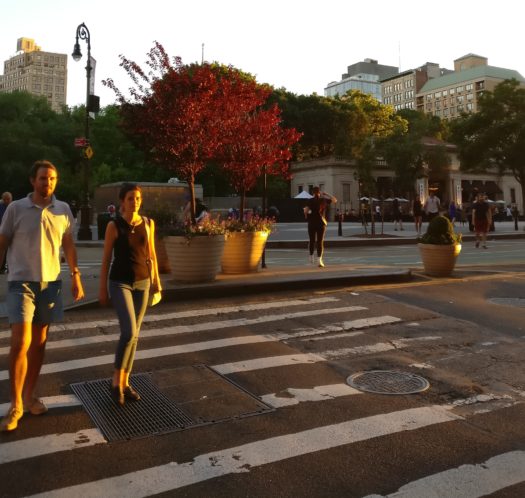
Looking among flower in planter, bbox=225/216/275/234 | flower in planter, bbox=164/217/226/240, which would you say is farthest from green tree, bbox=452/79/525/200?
flower in planter, bbox=164/217/226/240

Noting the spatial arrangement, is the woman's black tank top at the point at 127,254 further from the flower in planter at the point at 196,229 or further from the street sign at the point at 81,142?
the street sign at the point at 81,142

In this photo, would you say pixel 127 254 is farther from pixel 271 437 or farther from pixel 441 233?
pixel 441 233

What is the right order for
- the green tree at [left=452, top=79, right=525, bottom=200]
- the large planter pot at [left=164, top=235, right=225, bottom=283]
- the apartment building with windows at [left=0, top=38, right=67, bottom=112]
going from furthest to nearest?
the apartment building with windows at [left=0, top=38, right=67, bottom=112] < the green tree at [left=452, top=79, right=525, bottom=200] < the large planter pot at [left=164, top=235, right=225, bottom=283]

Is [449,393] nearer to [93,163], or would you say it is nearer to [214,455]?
[214,455]

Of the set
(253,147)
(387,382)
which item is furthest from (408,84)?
(387,382)

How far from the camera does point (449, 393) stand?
4.73 meters

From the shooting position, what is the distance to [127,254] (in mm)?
4430

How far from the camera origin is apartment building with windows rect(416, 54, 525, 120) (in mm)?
133625

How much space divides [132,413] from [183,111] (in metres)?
7.17

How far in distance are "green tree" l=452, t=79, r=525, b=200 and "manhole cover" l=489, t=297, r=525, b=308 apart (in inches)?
1217

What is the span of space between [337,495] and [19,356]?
2508 millimetres

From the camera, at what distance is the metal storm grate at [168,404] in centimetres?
403

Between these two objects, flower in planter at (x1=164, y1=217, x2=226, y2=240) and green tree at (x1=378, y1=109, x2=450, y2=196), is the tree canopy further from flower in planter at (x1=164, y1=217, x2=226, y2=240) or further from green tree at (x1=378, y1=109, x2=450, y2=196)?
green tree at (x1=378, y1=109, x2=450, y2=196)

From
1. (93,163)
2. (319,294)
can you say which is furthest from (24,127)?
(319,294)
